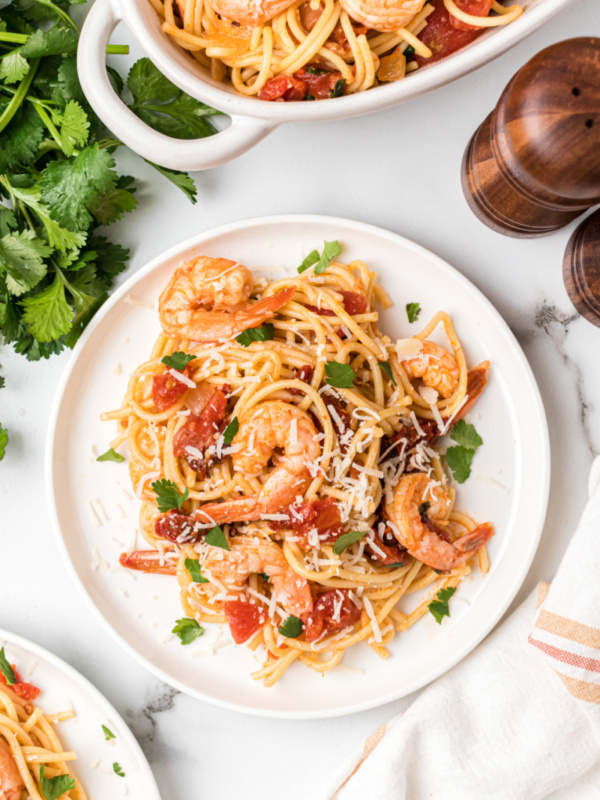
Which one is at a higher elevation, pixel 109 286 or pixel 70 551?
pixel 109 286

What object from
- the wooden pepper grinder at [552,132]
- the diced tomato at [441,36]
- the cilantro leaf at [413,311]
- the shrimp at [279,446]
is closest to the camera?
the wooden pepper grinder at [552,132]

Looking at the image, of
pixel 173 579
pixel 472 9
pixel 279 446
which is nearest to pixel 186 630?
pixel 173 579

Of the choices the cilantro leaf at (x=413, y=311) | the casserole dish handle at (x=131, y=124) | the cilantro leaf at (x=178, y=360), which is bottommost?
the cilantro leaf at (x=178, y=360)

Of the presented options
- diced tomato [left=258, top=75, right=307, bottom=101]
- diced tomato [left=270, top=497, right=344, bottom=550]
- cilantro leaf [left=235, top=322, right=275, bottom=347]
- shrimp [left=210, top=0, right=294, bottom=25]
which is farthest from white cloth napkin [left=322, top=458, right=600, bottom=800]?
shrimp [left=210, top=0, right=294, bottom=25]

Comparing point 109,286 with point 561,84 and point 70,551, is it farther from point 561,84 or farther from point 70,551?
point 561,84

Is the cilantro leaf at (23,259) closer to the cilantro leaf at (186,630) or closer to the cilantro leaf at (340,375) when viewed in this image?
the cilantro leaf at (340,375)

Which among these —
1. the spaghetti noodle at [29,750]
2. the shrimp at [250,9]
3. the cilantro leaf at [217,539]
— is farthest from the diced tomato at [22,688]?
the shrimp at [250,9]

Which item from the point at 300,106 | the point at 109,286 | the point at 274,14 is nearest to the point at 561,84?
the point at 300,106
